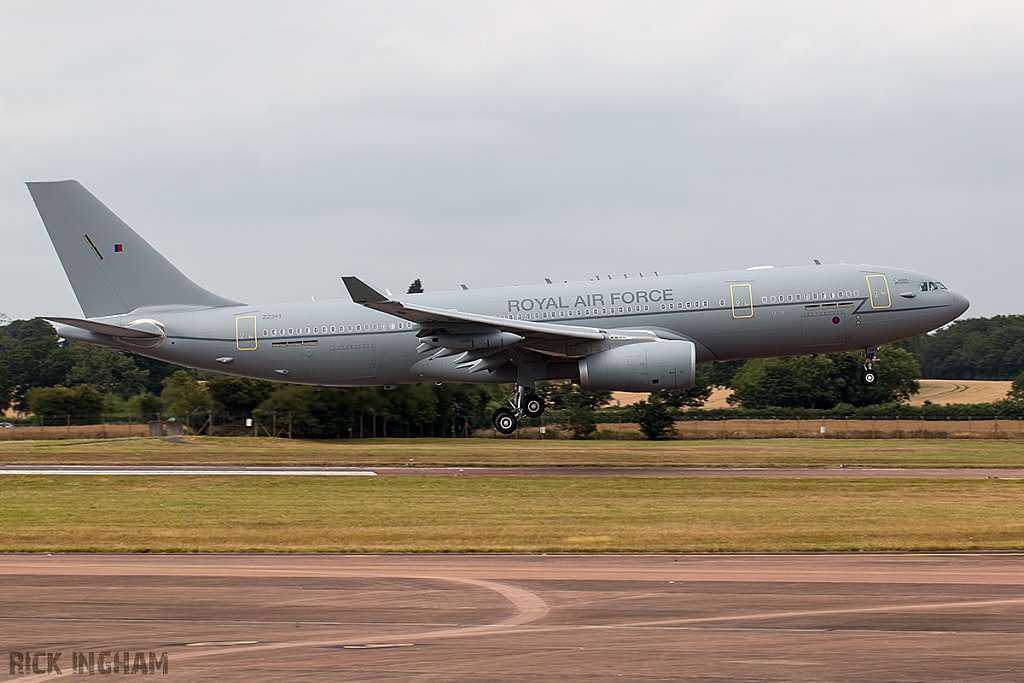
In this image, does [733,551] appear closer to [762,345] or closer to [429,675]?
[429,675]

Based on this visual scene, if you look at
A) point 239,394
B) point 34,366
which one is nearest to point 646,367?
point 239,394

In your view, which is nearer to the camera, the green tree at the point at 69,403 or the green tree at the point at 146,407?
the green tree at the point at 146,407

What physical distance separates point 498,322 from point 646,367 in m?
4.61

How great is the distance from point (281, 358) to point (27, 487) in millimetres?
9433

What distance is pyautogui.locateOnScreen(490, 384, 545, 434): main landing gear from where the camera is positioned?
36.6m

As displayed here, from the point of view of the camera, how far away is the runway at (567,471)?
109ft

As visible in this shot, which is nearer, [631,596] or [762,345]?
[631,596]

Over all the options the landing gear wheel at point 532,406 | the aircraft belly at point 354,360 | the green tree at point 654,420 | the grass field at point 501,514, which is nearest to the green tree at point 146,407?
the aircraft belly at point 354,360

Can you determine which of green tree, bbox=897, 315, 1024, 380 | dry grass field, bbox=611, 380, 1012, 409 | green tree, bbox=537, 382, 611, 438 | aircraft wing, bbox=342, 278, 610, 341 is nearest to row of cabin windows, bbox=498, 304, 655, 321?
aircraft wing, bbox=342, 278, 610, 341

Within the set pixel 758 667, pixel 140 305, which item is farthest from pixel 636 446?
pixel 758 667

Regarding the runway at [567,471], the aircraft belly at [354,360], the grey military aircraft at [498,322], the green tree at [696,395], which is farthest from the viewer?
the green tree at [696,395]

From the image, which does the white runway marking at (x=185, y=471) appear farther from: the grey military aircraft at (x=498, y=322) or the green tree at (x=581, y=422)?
the green tree at (x=581, y=422)

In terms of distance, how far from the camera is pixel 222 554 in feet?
64.7

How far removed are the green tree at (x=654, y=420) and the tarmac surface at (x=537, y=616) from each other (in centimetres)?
3947
